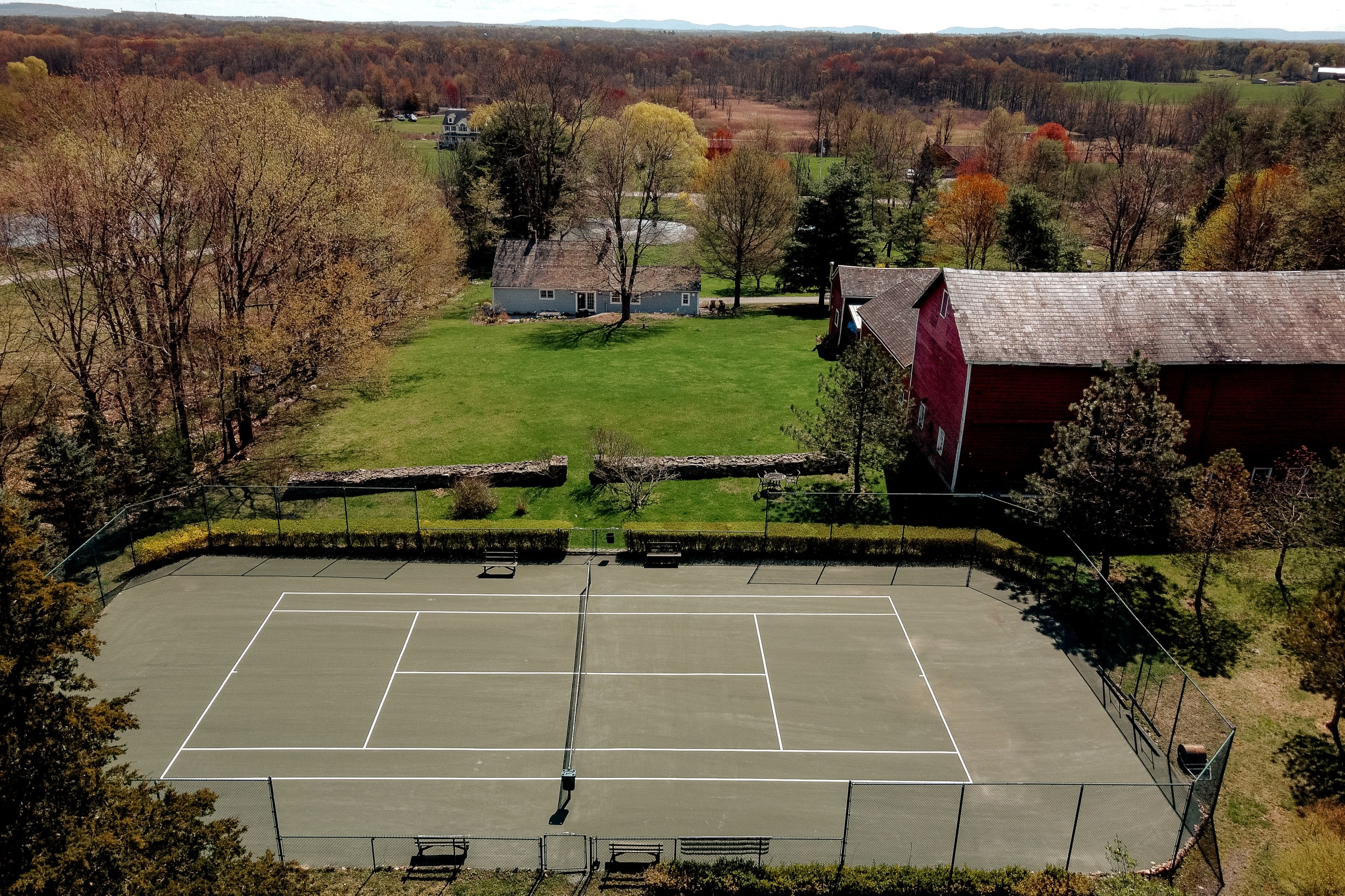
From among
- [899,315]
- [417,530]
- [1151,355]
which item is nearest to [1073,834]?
[1151,355]

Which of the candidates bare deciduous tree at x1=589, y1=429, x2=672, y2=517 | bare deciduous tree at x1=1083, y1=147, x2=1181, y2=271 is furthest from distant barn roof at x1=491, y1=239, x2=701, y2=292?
bare deciduous tree at x1=1083, y1=147, x2=1181, y2=271

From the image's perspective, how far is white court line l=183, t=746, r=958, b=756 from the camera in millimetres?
23250

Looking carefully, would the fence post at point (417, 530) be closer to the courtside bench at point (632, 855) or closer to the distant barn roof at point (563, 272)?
the courtside bench at point (632, 855)

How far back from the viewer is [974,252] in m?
73.3

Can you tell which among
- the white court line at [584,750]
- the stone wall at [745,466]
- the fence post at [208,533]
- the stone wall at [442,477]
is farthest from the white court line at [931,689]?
the fence post at [208,533]

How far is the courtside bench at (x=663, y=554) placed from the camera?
32312 mm

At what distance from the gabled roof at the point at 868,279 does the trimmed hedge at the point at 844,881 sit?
127 feet

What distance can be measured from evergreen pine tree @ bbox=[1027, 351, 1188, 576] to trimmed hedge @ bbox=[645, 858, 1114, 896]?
12665mm

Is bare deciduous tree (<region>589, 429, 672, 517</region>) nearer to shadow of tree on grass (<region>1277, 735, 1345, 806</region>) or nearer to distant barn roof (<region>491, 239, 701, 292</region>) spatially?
shadow of tree on grass (<region>1277, 735, 1345, 806</region>)

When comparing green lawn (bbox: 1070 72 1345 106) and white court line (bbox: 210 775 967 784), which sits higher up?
green lawn (bbox: 1070 72 1345 106)

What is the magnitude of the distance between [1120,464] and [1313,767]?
9.72m

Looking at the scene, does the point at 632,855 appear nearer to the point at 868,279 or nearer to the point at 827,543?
the point at 827,543

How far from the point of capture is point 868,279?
5572 centimetres

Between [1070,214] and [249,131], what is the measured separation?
2889 inches
